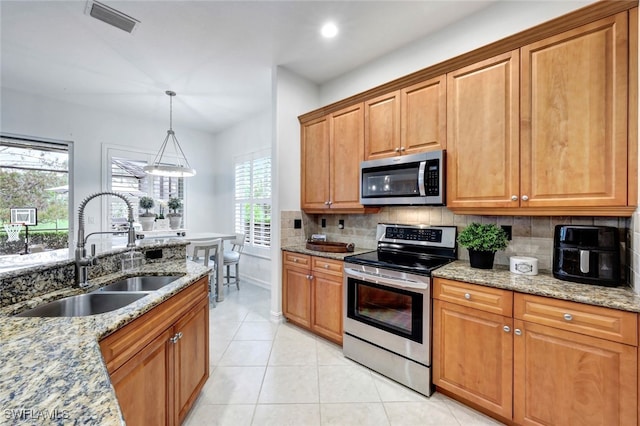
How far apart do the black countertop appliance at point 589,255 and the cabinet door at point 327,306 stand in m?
1.61

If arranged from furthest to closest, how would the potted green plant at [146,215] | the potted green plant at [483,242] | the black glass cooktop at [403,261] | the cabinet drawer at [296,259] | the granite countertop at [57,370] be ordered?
the potted green plant at [146,215] < the cabinet drawer at [296,259] < the black glass cooktop at [403,261] < the potted green plant at [483,242] < the granite countertop at [57,370]

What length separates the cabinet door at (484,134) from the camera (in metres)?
1.82

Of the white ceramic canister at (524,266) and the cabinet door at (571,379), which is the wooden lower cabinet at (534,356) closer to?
the cabinet door at (571,379)

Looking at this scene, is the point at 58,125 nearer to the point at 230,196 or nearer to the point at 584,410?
the point at 230,196

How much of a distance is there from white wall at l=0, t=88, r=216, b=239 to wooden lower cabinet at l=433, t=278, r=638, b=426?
500 centimetres

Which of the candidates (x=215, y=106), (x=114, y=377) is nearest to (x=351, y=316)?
(x=114, y=377)

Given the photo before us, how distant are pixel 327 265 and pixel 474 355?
134cm

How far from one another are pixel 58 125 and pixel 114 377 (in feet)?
15.1

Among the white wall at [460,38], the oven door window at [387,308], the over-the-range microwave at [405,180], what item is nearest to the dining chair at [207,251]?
the oven door window at [387,308]

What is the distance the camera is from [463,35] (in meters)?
2.36

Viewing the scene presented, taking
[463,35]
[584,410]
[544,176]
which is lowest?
[584,410]

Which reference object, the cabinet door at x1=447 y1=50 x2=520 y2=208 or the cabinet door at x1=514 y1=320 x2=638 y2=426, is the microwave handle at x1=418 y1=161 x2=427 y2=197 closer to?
the cabinet door at x1=447 y1=50 x2=520 y2=208

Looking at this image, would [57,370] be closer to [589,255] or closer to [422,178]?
[422,178]

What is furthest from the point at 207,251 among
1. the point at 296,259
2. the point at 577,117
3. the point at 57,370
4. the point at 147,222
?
the point at 577,117
